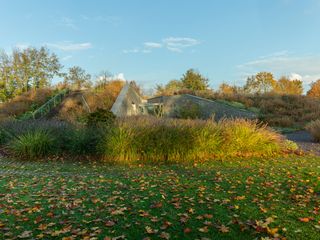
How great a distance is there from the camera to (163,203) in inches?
162

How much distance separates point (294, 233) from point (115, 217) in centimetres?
209

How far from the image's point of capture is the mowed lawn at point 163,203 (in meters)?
3.19

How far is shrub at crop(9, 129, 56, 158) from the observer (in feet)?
28.5

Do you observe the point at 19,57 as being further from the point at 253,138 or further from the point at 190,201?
the point at 190,201

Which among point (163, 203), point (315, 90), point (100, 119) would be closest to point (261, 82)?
point (315, 90)

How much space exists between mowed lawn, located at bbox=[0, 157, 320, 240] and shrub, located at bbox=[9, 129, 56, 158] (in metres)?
1.87

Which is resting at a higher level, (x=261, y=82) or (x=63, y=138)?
(x=261, y=82)

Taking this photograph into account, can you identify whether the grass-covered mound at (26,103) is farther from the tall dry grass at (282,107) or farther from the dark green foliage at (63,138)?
the tall dry grass at (282,107)

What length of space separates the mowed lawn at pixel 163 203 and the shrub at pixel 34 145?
73.6 inches

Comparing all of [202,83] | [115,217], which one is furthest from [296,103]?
[115,217]

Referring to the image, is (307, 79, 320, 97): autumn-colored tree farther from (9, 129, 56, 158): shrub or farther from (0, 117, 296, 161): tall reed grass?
(9, 129, 56, 158): shrub

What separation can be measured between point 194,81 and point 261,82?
8.59 metres

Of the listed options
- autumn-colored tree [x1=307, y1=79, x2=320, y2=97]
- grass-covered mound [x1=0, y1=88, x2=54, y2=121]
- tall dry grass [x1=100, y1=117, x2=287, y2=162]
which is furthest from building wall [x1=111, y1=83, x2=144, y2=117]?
autumn-colored tree [x1=307, y1=79, x2=320, y2=97]

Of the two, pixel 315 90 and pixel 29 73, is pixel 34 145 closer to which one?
pixel 29 73
